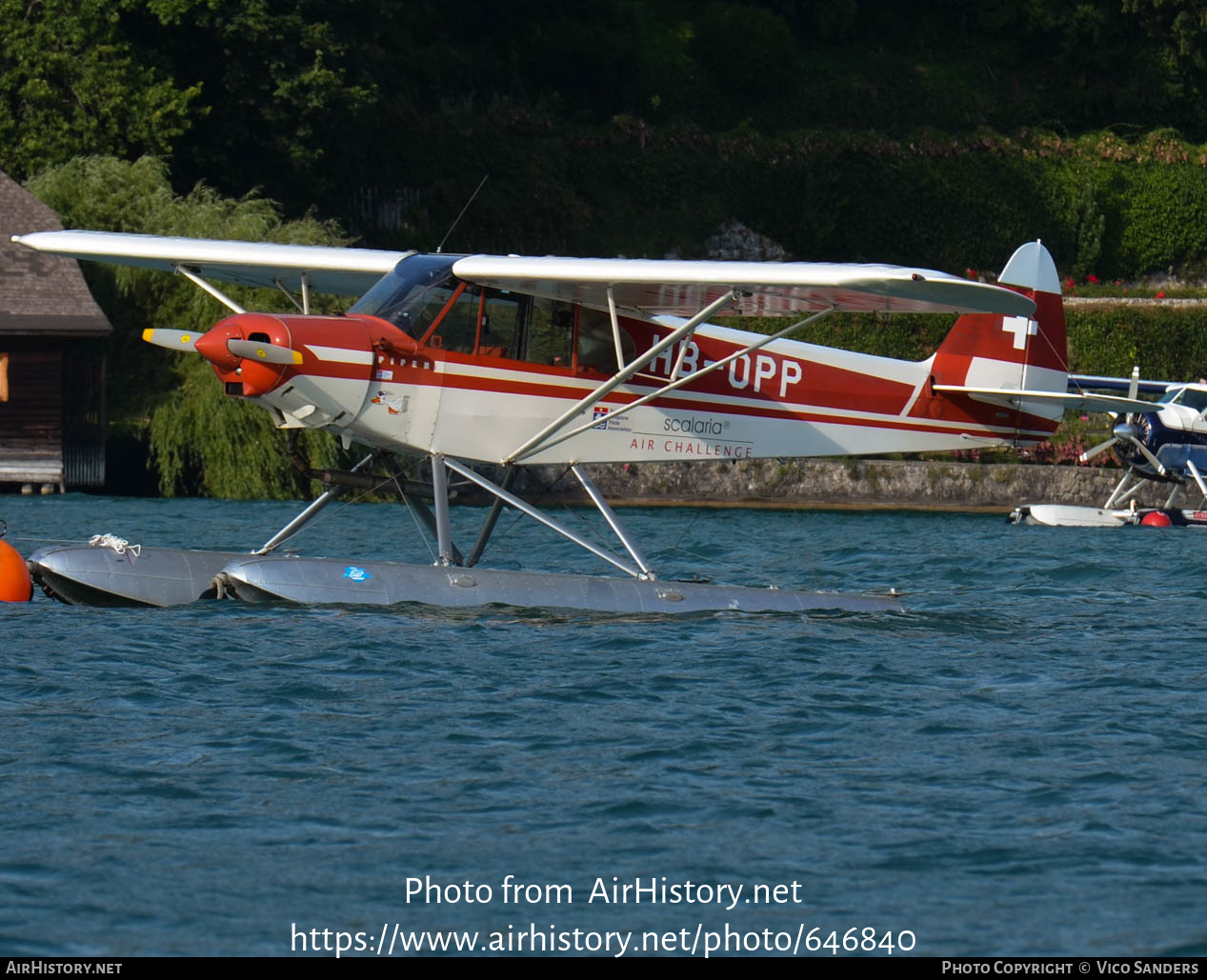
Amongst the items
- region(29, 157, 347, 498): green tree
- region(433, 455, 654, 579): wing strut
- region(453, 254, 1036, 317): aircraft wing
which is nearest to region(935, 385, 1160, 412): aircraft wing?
region(453, 254, 1036, 317): aircraft wing

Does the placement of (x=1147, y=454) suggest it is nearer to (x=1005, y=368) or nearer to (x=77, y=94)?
(x=1005, y=368)

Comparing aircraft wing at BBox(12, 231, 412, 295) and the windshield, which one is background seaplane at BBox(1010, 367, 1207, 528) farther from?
the windshield

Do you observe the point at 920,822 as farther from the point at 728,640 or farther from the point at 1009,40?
the point at 1009,40

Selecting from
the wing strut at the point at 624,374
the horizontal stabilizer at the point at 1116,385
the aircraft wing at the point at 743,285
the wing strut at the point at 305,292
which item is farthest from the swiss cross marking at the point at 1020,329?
the horizontal stabilizer at the point at 1116,385

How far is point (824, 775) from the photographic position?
29.3 feet

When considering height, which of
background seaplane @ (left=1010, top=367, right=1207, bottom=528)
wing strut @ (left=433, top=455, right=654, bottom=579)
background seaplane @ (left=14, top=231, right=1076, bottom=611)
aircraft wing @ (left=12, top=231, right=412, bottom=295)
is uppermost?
aircraft wing @ (left=12, top=231, right=412, bottom=295)

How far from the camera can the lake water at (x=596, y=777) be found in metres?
6.82

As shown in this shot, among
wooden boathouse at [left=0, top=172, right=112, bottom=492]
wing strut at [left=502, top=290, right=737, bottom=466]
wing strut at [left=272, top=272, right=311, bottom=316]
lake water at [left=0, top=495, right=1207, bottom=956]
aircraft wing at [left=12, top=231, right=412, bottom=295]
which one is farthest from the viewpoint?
wooden boathouse at [left=0, top=172, right=112, bottom=492]

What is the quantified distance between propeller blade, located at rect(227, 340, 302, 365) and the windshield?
106 cm

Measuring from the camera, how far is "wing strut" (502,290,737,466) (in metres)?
13.2

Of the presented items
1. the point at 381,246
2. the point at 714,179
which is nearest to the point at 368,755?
the point at 381,246

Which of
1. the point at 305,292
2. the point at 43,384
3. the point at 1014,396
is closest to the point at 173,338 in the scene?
the point at 305,292

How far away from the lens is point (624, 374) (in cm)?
1359

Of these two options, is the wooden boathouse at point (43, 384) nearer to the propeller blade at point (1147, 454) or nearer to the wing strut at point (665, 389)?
the propeller blade at point (1147, 454)
